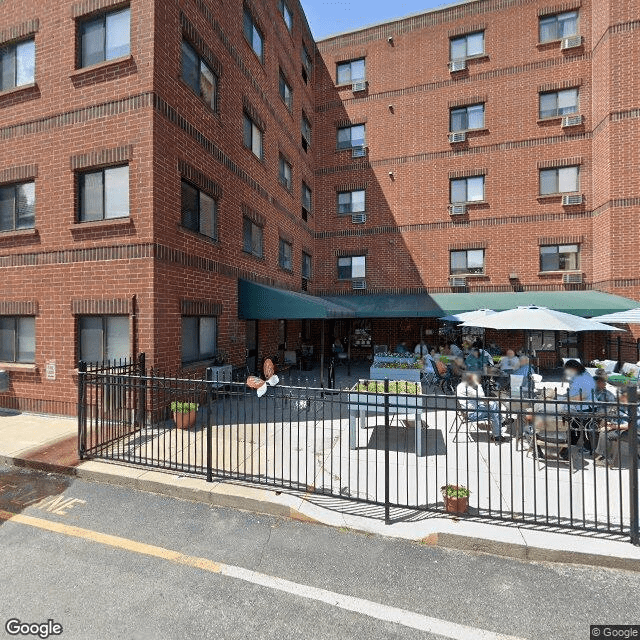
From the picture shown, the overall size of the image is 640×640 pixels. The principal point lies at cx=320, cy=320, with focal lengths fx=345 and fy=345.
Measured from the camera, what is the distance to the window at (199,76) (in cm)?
925

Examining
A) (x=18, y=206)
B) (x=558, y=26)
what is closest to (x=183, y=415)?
(x=18, y=206)

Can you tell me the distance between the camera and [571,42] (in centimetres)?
1692

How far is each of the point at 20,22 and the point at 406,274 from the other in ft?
56.0

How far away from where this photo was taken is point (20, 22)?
902 cm

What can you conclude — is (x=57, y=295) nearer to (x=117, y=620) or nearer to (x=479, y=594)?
(x=117, y=620)

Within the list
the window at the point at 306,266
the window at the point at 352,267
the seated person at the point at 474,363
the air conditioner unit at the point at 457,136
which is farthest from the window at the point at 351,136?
the seated person at the point at 474,363

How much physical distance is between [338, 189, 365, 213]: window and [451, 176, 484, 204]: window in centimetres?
498

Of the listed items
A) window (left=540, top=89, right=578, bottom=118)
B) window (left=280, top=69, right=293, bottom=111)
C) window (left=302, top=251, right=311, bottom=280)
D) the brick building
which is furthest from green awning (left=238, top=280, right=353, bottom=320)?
window (left=540, top=89, right=578, bottom=118)

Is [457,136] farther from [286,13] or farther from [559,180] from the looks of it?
[286,13]

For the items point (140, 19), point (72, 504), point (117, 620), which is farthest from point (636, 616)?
point (140, 19)

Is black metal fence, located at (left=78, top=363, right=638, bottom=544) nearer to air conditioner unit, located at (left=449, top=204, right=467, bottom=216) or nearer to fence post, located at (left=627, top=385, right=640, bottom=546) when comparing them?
fence post, located at (left=627, top=385, right=640, bottom=546)

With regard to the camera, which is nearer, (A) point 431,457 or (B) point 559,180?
(A) point 431,457

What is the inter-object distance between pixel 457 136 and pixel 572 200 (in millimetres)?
6530

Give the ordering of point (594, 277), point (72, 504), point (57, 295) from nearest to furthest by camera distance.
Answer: point (72, 504), point (57, 295), point (594, 277)
